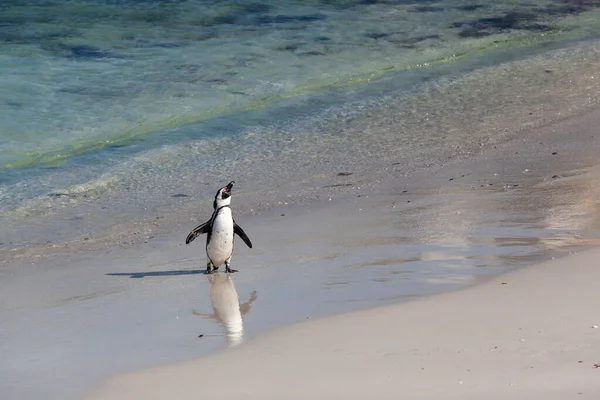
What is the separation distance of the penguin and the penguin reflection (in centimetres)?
10

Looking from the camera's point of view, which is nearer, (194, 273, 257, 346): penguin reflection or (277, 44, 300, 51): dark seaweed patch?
(194, 273, 257, 346): penguin reflection

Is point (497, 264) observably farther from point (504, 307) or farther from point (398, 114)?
point (398, 114)

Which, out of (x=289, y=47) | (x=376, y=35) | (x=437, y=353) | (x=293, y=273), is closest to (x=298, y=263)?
(x=293, y=273)

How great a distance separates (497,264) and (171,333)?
1.57 m

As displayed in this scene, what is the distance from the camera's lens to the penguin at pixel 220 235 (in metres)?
5.92

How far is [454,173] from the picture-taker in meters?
7.81

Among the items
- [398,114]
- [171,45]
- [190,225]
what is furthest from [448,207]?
[171,45]

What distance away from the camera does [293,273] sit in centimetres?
570

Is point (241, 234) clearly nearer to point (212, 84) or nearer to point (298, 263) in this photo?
point (298, 263)

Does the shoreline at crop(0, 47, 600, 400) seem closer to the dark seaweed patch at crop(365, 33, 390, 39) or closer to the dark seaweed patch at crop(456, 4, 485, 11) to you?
the dark seaweed patch at crop(365, 33, 390, 39)

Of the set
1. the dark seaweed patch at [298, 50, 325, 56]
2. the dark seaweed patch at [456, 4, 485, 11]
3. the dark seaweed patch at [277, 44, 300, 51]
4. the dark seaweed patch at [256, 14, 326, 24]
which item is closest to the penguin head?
the dark seaweed patch at [298, 50, 325, 56]

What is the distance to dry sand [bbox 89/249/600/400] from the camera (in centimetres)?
384

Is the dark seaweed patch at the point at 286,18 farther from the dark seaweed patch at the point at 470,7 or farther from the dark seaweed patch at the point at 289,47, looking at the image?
the dark seaweed patch at the point at 470,7

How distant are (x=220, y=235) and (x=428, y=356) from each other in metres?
2.15
